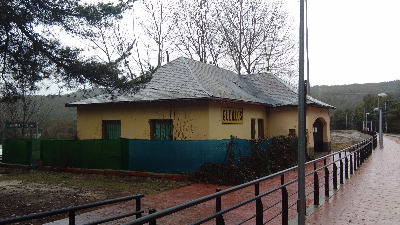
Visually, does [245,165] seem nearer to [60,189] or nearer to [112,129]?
[60,189]

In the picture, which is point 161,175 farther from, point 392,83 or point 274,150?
point 392,83

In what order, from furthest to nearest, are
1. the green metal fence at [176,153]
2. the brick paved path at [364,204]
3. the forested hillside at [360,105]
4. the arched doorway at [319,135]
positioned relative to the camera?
the forested hillside at [360,105], the arched doorway at [319,135], the green metal fence at [176,153], the brick paved path at [364,204]

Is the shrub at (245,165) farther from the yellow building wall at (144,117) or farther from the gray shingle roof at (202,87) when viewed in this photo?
the gray shingle roof at (202,87)

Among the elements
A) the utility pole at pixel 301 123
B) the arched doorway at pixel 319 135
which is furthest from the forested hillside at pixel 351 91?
the utility pole at pixel 301 123

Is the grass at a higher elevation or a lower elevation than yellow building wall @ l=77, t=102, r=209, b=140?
lower

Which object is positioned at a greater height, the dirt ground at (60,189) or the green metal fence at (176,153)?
the green metal fence at (176,153)

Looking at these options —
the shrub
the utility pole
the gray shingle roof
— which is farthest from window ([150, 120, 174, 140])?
the utility pole

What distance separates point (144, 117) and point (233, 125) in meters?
4.45

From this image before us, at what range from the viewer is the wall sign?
16.5 m

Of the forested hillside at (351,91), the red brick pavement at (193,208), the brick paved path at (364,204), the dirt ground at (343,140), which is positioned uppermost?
the forested hillside at (351,91)

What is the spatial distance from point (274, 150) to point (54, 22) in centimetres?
1018

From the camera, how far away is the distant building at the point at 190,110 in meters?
15.6

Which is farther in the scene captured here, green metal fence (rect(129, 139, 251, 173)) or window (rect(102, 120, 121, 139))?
window (rect(102, 120, 121, 139))

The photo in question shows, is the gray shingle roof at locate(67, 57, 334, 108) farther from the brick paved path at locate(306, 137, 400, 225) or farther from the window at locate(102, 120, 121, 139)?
the brick paved path at locate(306, 137, 400, 225)
